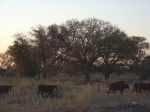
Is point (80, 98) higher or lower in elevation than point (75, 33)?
lower

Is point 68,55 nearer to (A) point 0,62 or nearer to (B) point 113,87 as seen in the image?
(B) point 113,87

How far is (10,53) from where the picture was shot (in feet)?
165

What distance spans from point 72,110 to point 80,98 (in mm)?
3081

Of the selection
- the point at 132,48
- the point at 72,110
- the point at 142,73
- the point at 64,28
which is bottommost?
the point at 72,110

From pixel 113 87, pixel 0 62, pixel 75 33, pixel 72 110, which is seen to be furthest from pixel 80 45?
pixel 0 62

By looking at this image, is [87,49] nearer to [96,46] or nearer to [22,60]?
[96,46]

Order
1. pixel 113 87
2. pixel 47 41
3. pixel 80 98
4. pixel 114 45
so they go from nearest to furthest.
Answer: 1. pixel 80 98
2. pixel 113 87
3. pixel 114 45
4. pixel 47 41

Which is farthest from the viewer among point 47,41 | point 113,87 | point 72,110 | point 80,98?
point 47,41

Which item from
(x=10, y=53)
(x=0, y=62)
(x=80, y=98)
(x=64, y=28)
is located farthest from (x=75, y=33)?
(x=0, y=62)

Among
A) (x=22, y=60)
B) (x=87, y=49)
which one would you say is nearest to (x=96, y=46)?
(x=87, y=49)

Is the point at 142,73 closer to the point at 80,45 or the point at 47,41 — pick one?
the point at 80,45

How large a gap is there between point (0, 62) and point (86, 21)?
49.1 m

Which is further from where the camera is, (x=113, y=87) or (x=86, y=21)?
(x=86, y=21)

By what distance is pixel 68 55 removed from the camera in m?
49.6
